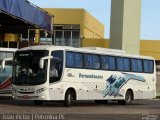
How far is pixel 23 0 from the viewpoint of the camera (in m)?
33.2

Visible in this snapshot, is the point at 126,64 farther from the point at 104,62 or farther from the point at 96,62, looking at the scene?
the point at 96,62

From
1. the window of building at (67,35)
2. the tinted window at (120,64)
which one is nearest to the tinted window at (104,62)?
the tinted window at (120,64)

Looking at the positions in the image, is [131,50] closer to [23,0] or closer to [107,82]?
[23,0]

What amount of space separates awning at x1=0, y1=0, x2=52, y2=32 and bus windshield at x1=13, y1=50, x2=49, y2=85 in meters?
6.28

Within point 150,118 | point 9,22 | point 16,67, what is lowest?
point 150,118

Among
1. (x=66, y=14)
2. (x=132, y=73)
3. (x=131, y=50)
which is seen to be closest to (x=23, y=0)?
(x=132, y=73)

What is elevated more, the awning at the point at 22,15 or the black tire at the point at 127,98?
the awning at the point at 22,15

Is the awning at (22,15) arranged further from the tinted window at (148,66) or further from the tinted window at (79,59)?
the tinted window at (148,66)

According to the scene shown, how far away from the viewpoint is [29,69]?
23.7m

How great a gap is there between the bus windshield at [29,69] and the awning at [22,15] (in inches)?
247

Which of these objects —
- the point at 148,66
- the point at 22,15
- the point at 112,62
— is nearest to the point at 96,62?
the point at 112,62

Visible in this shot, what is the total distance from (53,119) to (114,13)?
116ft

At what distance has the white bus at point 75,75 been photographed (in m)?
23.5

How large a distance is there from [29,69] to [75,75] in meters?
2.26
